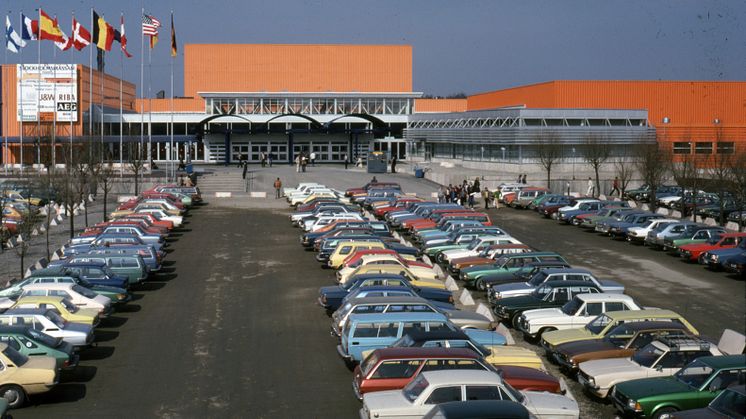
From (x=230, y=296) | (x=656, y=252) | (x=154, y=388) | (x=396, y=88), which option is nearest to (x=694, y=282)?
(x=656, y=252)

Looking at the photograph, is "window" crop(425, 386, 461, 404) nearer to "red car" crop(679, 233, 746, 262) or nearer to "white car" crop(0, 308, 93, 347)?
"white car" crop(0, 308, 93, 347)

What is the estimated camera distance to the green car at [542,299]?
2258 cm

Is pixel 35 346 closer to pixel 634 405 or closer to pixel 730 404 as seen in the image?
pixel 634 405

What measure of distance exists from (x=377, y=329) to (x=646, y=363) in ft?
16.6

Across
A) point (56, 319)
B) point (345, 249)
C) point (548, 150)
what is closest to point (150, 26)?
point (548, 150)

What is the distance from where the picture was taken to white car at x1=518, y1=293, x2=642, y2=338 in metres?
20.8

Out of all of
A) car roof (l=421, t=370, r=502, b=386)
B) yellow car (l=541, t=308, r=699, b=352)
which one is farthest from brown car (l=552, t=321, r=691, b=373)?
car roof (l=421, t=370, r=502, b=386)

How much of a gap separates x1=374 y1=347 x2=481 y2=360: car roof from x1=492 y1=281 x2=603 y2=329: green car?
260 inches

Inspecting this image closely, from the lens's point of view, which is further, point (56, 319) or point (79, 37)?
point (79, 37)

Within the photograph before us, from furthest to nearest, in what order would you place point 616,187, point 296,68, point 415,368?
point 296,68
point 616,187
point 415,368

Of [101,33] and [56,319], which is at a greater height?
[101,33]

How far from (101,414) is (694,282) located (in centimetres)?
1959

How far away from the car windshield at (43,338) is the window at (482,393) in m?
8.66

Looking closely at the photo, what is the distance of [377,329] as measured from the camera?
18.2 metres
